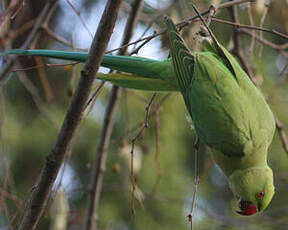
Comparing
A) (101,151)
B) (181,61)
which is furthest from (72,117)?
(101,151)

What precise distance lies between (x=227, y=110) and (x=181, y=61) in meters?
0.34

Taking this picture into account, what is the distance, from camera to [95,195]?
264cm

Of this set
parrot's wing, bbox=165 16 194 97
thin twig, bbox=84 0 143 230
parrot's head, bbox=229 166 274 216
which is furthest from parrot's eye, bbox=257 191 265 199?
thin twig, bbox=84 0 143 230

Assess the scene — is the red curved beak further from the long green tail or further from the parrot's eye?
the long green tail

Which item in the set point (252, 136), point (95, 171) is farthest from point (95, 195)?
point (252, 136)

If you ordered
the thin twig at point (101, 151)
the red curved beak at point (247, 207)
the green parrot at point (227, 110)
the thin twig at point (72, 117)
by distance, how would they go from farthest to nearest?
the thin twig at point (101, 151)
the red curved beak at point (247, 207)
the green parrot at point (227, 110)
the thin twig at point (72, 117)

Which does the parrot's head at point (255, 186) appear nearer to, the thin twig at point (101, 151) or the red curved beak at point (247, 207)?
the red curved beak at point (247, 207)

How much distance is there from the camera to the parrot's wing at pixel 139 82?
215 centimetres

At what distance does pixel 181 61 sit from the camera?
2006 mm

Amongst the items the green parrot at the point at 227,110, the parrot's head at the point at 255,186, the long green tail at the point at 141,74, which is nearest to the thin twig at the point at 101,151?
the long green tail at the point at 141,74

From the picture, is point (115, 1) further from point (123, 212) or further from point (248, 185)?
point (123, 212)

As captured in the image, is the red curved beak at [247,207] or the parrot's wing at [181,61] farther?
the red curved beak at [247,207]

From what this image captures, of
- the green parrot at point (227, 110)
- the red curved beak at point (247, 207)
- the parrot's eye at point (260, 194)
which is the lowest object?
the red curved beak at point (247, 207)

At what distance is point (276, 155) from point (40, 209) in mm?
5487
